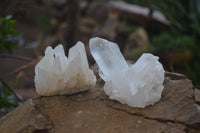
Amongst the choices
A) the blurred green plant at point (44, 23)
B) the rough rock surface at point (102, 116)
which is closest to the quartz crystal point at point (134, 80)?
the rough rock surface at point (102, 116)

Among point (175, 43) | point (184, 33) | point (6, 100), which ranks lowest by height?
point (175, 43)

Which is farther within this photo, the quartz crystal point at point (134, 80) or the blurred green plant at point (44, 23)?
the blurred green plant at point (44, 23)

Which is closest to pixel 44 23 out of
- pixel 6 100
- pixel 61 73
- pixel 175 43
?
pixel 175 43

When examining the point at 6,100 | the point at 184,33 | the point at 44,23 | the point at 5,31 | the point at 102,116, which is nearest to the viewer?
the point at 102,116

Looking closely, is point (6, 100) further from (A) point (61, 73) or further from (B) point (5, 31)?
(A) point (61, 73)

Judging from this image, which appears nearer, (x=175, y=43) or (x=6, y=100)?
(x=6, y=100)

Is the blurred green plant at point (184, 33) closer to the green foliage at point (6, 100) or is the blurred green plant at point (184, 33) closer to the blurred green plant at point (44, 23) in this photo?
the green foliage at point (6, 100)
